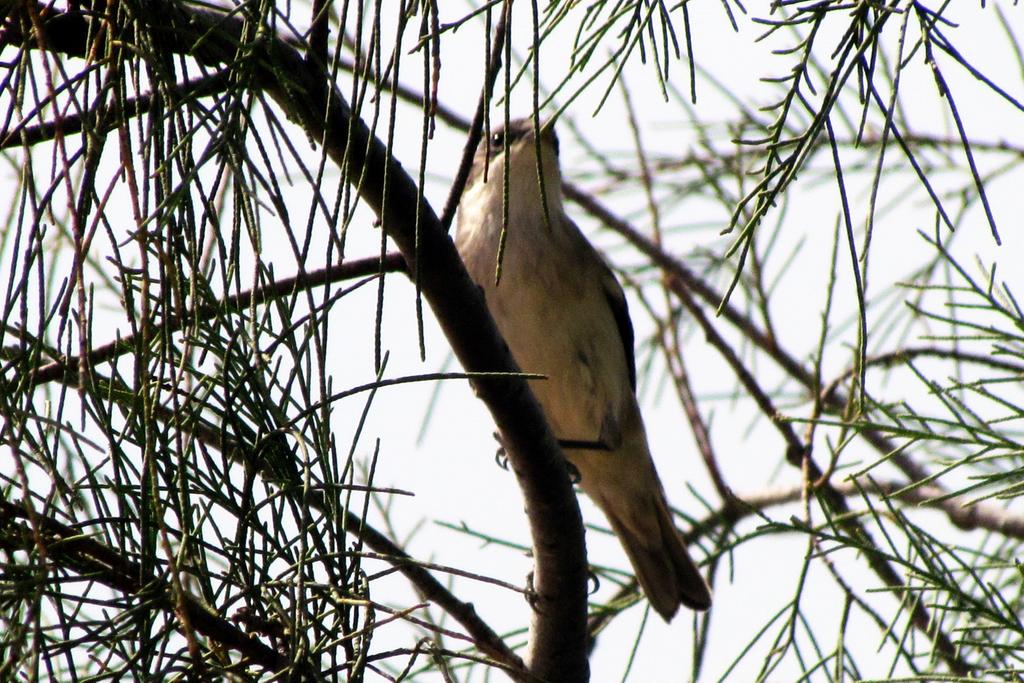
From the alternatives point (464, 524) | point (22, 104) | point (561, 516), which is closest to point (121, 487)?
point (22, 104)

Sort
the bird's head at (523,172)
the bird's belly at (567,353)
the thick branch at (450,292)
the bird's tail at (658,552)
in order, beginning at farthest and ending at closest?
the bird's tail at (658,552)
the bird's head at (523,172)
the bird's belly at (567,353)
the thick branch at (450,292)

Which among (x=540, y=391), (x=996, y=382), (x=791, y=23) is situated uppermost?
(x=540, y=391)

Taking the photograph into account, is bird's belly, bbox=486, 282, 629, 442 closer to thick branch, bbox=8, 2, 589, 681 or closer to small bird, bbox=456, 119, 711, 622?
small bird, bbox=456, 119, 711, 622

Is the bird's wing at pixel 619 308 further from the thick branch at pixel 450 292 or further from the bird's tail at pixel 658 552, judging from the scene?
the thick branch at pixel 450 292

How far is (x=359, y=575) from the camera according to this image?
1833mm

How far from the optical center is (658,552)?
5.31 m

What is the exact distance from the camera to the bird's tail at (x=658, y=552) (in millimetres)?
5152

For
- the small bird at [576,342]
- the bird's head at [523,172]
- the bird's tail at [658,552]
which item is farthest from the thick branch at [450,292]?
the bird's head at [523,172]

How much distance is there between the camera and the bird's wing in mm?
5258

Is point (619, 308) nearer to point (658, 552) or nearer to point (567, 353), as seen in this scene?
point (567, 353)

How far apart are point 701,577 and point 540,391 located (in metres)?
1.12

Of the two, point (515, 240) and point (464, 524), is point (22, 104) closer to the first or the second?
point (464, 524)

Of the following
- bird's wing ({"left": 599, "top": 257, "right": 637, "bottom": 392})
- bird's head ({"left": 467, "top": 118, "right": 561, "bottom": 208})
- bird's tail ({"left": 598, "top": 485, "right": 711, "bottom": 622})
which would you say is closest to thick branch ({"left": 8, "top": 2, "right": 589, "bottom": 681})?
Result: bird's tail ({"left": 598, "top": 485, "right": 711, "bottom": 622})

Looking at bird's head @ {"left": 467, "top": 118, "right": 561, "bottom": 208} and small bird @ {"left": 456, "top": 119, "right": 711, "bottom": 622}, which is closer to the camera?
small bird @ {"left": 456, "top": 119, "right": 711, "bottom": 622}
